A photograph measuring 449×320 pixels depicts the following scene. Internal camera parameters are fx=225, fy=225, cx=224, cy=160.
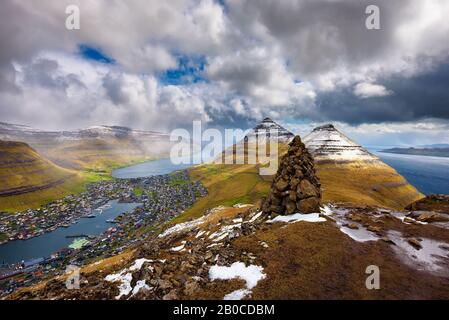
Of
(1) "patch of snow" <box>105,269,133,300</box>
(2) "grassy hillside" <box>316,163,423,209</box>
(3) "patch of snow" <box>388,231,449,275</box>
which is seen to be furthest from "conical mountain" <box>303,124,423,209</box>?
(1) "patch of snow" <box>105,269,133,300</box>

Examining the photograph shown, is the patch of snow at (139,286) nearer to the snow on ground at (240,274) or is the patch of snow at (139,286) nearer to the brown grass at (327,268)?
the snow on ground at (240,274)

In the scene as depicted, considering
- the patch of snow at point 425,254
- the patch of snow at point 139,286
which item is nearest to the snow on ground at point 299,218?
the patch of snow at point 425,254

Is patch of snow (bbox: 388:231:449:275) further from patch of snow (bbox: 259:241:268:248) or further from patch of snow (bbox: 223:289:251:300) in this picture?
patch of snow (bbox: 223:289:251:300)

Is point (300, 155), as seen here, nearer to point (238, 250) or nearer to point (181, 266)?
point (238, 250)

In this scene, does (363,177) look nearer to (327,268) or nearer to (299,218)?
(299,218)
